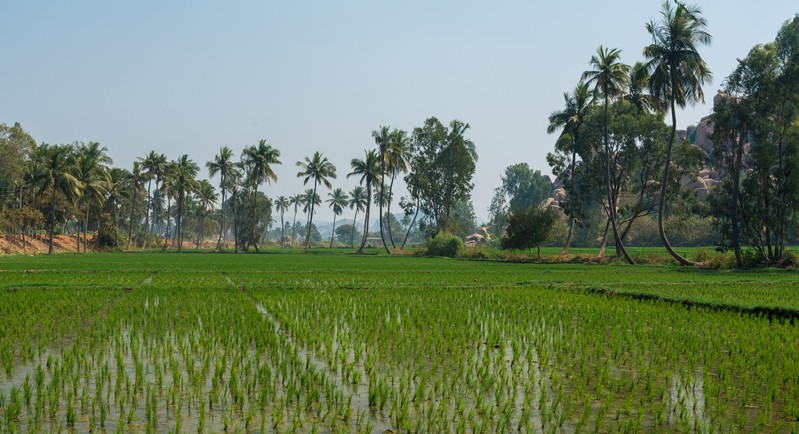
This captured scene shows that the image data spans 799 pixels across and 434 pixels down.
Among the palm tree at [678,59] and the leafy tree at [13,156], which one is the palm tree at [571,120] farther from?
the leafy tree at [13,156]

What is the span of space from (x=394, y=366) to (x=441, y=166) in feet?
208

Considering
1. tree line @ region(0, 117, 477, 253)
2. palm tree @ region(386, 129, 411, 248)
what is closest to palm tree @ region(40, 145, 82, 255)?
tree line @ region(0, 117, 477, 253)

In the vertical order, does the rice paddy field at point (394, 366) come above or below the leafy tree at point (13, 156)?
below

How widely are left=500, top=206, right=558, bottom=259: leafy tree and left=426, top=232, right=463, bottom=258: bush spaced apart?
10.4 meters

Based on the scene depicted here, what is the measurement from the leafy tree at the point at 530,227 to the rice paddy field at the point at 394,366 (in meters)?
33.5

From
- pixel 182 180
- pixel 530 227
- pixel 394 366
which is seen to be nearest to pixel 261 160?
pixel 182 180

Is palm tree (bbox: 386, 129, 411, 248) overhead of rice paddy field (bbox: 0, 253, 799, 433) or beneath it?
overhead

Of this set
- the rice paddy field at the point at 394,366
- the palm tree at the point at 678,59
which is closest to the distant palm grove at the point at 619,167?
the palm tree at the point at 678,59

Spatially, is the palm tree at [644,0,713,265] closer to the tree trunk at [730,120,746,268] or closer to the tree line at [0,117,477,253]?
the tree trunk at [730,120,746,268]

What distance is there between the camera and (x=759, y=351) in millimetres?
9438

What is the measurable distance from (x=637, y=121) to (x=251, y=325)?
38.5 meters

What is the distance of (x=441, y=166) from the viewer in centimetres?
7125

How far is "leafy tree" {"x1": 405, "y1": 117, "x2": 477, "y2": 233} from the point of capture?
232 ft

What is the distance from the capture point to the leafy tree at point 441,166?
70562 millimetres
